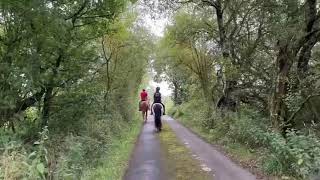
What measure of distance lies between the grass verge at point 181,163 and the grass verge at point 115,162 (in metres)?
1.21

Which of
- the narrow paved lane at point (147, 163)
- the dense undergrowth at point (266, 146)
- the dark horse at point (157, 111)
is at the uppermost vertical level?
the dark horse at point (157, 111)

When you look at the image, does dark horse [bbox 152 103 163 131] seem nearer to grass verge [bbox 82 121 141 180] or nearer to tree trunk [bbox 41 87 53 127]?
grass verge [bbox 82 121 141 180]

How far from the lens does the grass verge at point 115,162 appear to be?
9.48m

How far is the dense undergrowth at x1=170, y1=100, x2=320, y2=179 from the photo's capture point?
31.5 feet

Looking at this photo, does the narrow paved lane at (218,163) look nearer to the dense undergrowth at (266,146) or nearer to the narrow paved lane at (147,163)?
the dense undergrowth at (266,146)

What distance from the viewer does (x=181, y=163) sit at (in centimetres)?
1114

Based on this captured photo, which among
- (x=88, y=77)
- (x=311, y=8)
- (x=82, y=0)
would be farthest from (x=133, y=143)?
(x=311, y=8)

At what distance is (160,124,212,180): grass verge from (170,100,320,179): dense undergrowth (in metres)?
1.42

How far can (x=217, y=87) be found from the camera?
23438mm

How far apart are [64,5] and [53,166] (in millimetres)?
4987

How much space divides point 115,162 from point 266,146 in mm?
4602

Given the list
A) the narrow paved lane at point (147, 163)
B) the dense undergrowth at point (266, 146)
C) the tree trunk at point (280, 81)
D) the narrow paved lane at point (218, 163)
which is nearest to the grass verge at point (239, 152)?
the dense undergrowth at point (266, 146)

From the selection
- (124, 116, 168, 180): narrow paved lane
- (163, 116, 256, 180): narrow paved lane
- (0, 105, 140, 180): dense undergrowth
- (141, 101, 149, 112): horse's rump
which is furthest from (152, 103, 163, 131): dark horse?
(141, 101, 149, 112): horse's rump

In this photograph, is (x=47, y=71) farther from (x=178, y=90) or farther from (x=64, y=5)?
(x=178, y=90)
